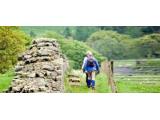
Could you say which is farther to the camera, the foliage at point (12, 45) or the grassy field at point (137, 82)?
the foliage at point (12, 45)

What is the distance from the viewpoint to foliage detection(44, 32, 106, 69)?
12.3m

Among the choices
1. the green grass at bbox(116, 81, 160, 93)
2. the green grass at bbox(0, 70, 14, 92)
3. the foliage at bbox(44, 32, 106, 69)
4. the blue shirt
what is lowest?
the green grass at bbox(116, 81, 160, 93)

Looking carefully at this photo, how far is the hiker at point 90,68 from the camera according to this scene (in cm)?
1234

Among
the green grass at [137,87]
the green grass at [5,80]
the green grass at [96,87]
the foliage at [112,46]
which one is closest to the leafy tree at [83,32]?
the foliage at [112,46]

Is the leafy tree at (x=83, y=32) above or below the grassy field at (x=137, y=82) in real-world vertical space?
above

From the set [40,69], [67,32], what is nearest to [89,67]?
[67,32]

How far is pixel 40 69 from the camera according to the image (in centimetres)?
1242

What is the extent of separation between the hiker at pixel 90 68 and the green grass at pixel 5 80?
3.24ft

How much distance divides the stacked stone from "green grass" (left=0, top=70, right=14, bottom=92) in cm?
7

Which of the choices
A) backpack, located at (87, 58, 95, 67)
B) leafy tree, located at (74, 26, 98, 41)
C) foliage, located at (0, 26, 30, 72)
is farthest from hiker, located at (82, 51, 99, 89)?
foliage, located at (0, 26, 30, 72)

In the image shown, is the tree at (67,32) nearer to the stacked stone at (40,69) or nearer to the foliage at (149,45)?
the stacked stone at (40,69)

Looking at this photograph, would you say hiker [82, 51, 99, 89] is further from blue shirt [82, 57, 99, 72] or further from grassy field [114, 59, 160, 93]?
grassy field [114, 59, 160, 93]

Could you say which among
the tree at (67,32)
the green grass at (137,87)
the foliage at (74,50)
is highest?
the tree at (67,32)

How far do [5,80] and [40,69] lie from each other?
494mm
